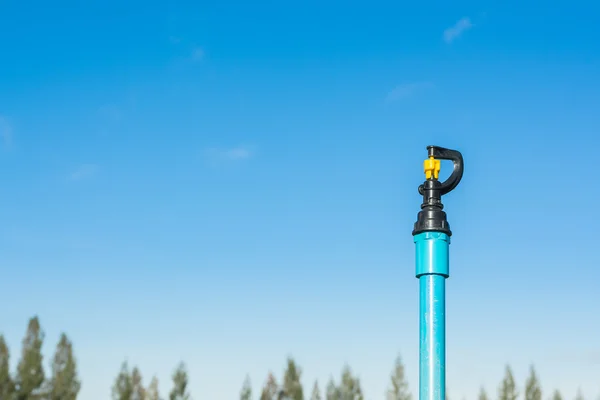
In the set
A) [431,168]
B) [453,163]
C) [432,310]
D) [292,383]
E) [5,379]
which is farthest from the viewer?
[292,383]

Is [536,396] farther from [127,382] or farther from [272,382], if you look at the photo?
[127,382]

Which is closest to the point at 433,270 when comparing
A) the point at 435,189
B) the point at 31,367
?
the point at 435,189

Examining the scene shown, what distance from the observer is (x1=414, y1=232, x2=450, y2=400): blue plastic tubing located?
Answer: 3.60 metres

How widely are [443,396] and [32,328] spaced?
27089mm

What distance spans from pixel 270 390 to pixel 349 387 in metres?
3.26

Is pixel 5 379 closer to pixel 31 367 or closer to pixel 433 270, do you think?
pixel 31 367

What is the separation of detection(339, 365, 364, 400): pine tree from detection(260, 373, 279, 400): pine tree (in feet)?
8.90

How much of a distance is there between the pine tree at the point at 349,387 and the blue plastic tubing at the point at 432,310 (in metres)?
29.1

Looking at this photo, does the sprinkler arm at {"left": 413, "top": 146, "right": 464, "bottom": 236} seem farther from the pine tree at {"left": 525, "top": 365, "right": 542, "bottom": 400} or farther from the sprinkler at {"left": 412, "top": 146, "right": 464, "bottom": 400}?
the pine tree at {"left": 525, "top": 365, "right": 542, "bottom": 400}

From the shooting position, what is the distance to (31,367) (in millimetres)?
28188

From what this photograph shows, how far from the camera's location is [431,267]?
372 centimetres

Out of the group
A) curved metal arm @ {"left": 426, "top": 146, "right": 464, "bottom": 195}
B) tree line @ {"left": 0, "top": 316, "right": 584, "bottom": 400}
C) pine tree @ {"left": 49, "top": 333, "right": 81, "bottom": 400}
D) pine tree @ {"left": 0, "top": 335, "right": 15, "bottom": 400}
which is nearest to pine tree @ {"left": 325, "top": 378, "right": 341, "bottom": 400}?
tree line @ {"left": 0, "top": 316, "right": 584, "bottom": 400}

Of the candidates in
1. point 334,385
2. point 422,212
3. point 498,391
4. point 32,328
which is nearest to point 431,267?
point 422,212

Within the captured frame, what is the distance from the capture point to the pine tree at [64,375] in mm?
28500
